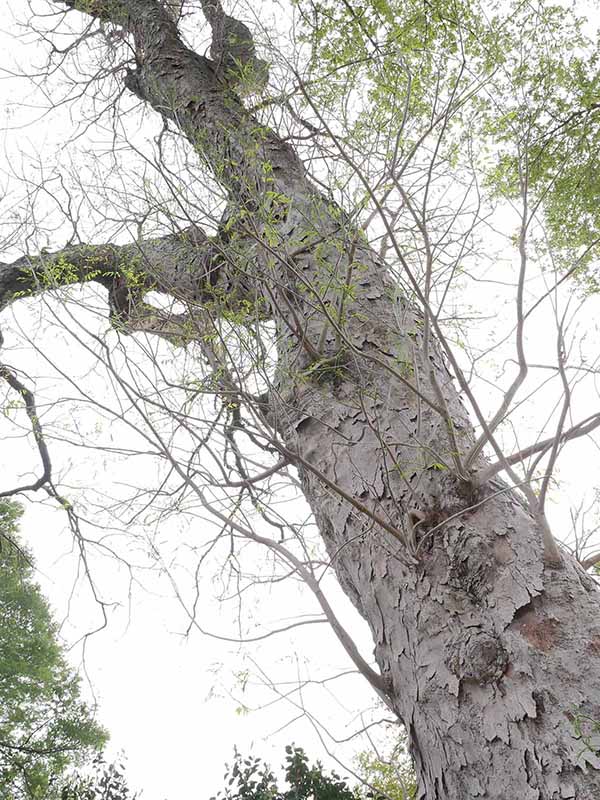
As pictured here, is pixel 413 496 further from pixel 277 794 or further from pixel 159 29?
pixel 277 794

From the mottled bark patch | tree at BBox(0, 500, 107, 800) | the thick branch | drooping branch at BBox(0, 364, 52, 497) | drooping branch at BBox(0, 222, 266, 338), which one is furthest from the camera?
tree at BBox(0, 500, 107, 800)

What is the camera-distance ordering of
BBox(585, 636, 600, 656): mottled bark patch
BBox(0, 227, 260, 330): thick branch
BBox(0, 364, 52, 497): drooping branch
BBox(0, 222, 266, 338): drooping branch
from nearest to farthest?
BBox(585, 636, 600, 656): mottled bark patch
BBox(0, 222, 266, 338): drooping branch
BBox(0, 227, 260, 330): thick branch
BBox(0, 364, 52, 497): drooping branch

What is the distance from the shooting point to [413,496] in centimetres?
144

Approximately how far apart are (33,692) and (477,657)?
694cm

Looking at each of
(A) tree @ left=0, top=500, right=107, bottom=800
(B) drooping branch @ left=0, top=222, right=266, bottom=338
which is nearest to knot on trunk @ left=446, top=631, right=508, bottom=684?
(B) drooping branch @ left=0, top=222, right=266, bottom=338

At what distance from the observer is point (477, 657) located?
1184 millimetres

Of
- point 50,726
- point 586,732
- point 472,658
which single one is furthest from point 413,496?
point 50,726

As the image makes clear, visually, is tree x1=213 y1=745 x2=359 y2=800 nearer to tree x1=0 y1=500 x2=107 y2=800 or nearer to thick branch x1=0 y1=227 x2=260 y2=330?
tree x1=0 y1=500 x2=107 y2=800

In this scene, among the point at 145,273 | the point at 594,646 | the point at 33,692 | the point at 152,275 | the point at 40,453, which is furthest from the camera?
the point at 33,692

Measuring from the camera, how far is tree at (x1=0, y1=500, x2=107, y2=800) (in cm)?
596

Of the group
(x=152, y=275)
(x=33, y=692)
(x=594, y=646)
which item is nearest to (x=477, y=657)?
(x=594, y=646)

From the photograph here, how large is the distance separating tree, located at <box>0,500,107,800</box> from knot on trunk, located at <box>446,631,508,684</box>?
5521mm

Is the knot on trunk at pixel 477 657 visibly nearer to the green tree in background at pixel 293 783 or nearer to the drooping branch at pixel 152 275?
the drooping branch at pixel 152 275

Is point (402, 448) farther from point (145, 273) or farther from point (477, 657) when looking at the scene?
point (145, 273)
